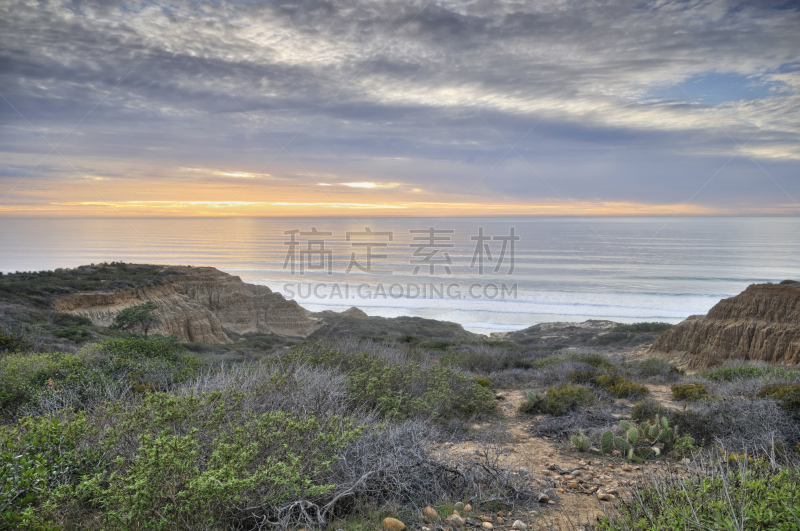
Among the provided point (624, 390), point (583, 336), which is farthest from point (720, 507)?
point (583, 336)

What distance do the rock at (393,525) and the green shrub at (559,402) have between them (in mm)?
4589

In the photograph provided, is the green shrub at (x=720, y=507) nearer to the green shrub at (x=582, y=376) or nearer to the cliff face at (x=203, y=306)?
the green shrub at (x=582, y=376)

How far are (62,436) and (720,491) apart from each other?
430 centimetres

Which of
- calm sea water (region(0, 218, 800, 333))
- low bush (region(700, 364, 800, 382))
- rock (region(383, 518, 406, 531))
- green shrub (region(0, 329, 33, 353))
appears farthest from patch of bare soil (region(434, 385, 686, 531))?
calm sea water (region(0, 218, 800, 333))

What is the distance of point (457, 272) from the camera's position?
53688 mm

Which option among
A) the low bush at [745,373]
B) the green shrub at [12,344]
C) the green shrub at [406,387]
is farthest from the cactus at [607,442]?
the green shrub at [12,344]

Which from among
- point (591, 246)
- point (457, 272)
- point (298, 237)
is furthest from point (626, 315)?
point (298, 237)

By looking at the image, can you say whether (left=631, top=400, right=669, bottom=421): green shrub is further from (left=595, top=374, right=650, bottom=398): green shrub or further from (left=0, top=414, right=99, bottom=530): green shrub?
(left=0, top=414, right=99, bottom=530): green shrub

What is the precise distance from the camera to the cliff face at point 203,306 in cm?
2200

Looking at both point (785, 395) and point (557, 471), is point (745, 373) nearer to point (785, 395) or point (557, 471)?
point (785, 395)

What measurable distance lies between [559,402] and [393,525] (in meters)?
4.77

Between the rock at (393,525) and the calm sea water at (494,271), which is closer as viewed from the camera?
the rock at (393,525)

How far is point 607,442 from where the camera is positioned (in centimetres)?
502

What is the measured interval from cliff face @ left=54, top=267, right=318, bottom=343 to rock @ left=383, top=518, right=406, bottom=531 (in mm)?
22932
